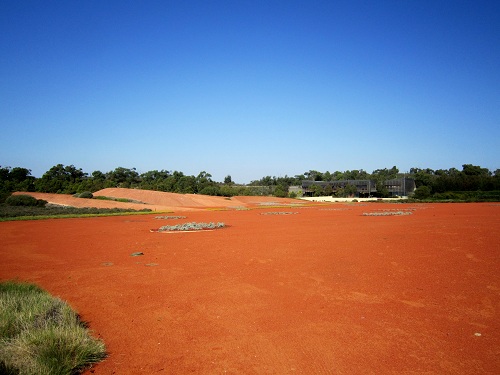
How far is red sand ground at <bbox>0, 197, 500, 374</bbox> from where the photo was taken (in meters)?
5.64

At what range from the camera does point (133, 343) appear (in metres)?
6.25

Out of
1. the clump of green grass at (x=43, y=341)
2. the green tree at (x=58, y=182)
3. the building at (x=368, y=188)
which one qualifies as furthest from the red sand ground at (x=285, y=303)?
the building at (x=368, y=188)

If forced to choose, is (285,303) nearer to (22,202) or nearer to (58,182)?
(22,202)

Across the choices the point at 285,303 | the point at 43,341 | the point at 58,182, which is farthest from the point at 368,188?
the point at 43,341

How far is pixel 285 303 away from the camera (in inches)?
329

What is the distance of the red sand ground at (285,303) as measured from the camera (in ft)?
18.5

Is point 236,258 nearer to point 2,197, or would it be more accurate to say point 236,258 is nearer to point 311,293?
point 311,293

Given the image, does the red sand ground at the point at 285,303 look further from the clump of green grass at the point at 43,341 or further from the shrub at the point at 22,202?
the shrub at the point at 22,202

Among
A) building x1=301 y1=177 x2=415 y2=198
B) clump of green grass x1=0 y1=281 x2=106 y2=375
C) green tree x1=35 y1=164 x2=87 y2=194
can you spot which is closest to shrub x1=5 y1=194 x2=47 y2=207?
green tree x1=35 y1=164 x2=87 y2=194

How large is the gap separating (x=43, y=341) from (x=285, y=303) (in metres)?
5.19

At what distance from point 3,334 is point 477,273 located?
499 inches

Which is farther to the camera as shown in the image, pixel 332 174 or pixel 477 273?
pixel 332 174

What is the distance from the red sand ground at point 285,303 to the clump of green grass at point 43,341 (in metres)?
0.37

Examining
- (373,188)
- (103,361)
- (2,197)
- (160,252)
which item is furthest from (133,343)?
(373,188)
